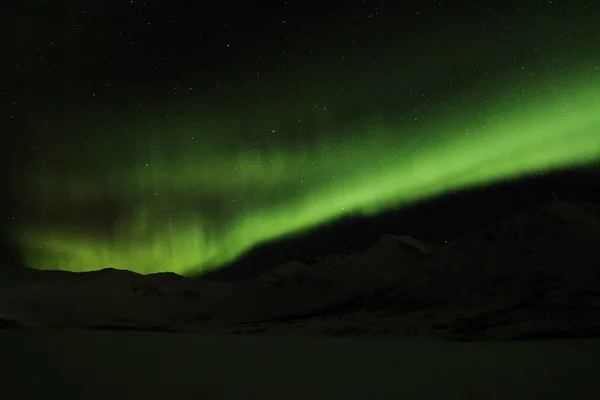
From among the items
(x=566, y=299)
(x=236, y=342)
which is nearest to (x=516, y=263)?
(x=566, y=299)

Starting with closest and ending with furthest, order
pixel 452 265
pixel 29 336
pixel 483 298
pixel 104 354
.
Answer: pixel 104 354, pixel 29 336, pixel 483 298, pixel 452 265

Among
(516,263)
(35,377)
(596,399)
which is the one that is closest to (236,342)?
(35,377)

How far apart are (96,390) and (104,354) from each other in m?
3.35

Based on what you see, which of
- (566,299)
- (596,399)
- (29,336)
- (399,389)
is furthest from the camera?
(566,299)

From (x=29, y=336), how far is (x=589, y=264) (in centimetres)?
16150

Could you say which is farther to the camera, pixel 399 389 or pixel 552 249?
pixel 552 249

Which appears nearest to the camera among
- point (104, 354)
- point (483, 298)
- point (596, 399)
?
point (596, 399)

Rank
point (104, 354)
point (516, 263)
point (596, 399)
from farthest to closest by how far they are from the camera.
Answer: point (516, 263) → point (104, 354) → point (596, 399)

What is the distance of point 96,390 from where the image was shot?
7.52 m

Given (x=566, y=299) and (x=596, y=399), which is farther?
(x=566, y=299)

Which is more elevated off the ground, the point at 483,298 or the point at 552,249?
the point at 552,249

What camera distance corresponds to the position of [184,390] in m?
7.65

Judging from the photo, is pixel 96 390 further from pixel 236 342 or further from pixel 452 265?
pixel 452 265

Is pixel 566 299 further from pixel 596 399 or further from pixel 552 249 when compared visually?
pixel 596 399
